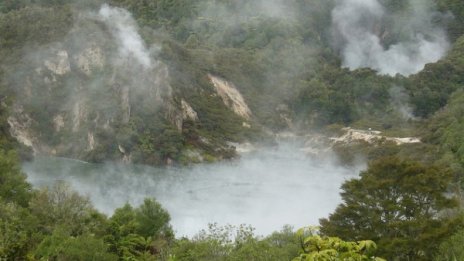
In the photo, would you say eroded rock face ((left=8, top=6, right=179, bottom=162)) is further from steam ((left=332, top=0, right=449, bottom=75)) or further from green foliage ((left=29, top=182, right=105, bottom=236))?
steam ((left=332, top=0, right=449, bottom=75))

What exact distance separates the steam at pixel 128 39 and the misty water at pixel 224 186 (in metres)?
23.2

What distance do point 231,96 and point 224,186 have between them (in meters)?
38.7

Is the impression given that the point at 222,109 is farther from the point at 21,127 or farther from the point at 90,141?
the point at 21,127

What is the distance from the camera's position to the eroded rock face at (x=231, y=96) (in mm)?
121938

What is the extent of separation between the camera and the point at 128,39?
115m

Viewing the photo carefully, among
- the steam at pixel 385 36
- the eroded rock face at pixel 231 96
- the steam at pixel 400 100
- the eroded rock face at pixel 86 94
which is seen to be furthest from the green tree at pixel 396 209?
the steam at pixel 385 36

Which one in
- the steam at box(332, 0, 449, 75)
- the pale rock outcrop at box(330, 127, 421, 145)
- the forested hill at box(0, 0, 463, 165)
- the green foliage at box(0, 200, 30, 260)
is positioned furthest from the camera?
the steam at box(332, 0, 449, 75)

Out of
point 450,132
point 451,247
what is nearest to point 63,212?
point 451,247

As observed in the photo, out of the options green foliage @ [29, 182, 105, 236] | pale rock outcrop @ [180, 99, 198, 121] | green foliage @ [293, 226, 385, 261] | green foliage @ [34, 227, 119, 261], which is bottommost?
green foliage @ [293, 226, 385, 261]

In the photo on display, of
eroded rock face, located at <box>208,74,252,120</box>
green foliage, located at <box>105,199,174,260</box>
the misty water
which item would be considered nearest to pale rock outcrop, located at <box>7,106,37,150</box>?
the misty water

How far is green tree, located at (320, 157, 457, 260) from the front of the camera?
89.6 ft

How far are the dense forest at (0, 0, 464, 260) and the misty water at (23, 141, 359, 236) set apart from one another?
A: 3.80m

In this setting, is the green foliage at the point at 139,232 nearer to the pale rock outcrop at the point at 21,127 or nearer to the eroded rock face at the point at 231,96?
the pale rock outcrop at the point at 21,127

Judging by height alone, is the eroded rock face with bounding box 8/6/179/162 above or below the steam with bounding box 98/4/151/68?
below
